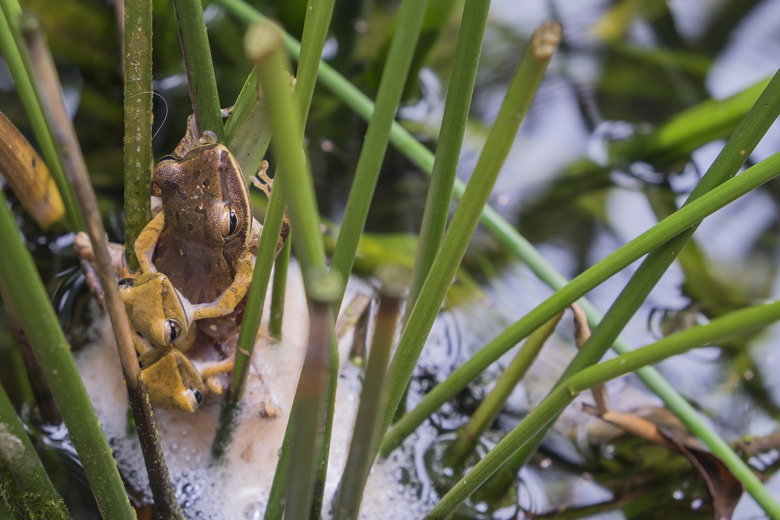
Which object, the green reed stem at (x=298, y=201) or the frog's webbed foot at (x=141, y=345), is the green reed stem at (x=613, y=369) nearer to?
the green reed stem at (x=298, y=201)

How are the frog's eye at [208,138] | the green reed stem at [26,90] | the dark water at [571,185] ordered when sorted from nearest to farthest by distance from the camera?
1. the green reed stem at [26,90]
2. the frog's eye at [208,138]
3. the dark water at [571,185]

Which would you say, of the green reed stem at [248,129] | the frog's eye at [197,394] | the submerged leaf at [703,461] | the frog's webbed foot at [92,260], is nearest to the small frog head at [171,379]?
the frog's eye at [197,394]

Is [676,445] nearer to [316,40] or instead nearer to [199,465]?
[199,465]

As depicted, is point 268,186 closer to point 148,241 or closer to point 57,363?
point 148,241

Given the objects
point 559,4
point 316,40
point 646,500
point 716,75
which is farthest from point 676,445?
point 559,4

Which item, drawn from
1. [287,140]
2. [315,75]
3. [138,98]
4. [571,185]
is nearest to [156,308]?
[138,98]

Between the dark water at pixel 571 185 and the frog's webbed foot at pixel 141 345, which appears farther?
the dark water at pixel 571 185

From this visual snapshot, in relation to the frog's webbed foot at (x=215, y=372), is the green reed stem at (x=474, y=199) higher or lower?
lower
